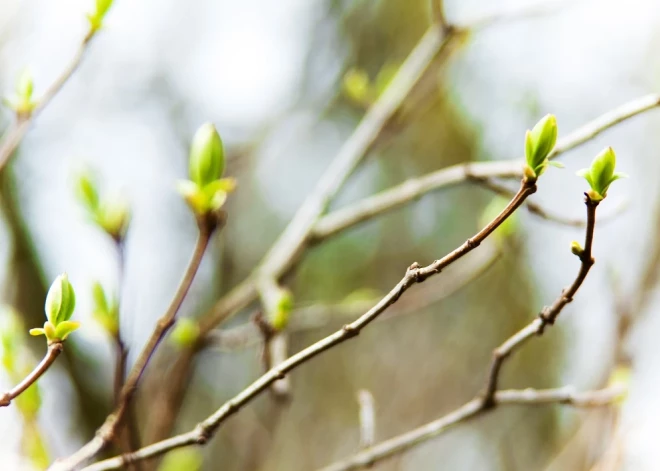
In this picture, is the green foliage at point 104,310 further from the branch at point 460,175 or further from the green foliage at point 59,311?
the branch at point 460,175

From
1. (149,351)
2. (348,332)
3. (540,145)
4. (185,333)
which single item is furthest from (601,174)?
(185,333)

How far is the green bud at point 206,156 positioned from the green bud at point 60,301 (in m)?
0.09

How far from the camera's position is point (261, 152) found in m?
1.22

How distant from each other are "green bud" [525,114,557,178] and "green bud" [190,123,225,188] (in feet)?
0.53

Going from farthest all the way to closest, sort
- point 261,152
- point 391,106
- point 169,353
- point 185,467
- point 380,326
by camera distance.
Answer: point 380,326 < point 261,152 < point 169,353 < point 391,106 < point 185,467

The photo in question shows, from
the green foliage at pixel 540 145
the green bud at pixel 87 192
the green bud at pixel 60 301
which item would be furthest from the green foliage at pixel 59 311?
the green foliage at pixel 540 145

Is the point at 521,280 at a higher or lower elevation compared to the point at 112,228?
higher

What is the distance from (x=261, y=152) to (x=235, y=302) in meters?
0.67

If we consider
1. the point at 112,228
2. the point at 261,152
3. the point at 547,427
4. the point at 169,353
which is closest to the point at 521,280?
the point at 547,427

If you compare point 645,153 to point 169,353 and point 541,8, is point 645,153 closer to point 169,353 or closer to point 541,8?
point 541,8

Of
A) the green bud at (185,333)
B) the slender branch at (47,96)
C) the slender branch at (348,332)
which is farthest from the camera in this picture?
the green bud at (185,333)

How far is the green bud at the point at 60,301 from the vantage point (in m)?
0.25

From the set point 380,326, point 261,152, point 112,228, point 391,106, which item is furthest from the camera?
point 380,326

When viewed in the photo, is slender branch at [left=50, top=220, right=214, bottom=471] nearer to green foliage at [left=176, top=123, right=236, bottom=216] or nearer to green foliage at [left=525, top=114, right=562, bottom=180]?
green foliage at [left=176, top=123, right=236, bottom=216]
